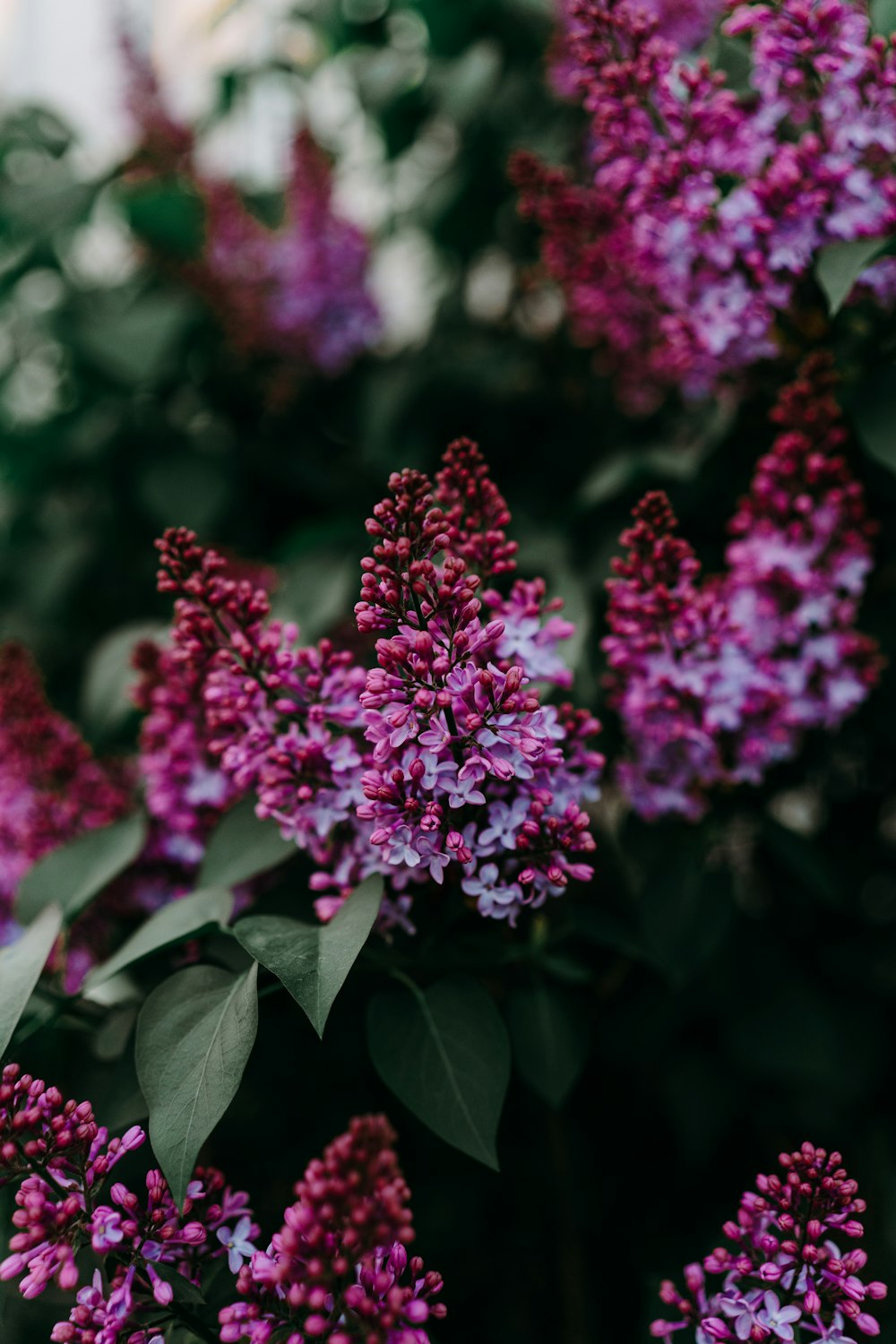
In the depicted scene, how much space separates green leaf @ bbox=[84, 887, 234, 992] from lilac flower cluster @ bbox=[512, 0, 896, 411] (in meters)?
0.61

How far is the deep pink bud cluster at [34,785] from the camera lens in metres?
0.92

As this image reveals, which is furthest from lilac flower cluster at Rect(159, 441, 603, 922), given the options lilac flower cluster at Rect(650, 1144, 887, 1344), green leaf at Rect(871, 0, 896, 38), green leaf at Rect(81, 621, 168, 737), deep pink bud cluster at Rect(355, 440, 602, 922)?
green leaf at Rect(871, 0, 896, 38)

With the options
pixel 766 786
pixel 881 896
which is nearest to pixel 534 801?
pixel 766 786

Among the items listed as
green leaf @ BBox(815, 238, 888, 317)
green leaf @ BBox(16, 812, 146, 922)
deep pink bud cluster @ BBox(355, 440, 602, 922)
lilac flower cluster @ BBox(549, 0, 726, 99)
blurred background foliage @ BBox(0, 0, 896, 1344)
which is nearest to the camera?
deep pink bud cluster @ BBox(355, 440, 602, 922)

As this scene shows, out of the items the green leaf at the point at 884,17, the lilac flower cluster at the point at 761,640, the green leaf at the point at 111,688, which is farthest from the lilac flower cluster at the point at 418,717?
the green leaf at the point at 884,17

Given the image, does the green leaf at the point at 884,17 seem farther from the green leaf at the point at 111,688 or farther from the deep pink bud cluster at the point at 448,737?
the green leaf at the point at 111,688

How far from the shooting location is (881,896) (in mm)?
1261

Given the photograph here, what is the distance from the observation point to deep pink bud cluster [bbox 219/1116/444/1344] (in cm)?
50

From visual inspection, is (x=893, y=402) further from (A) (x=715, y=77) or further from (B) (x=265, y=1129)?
(B) (x=265, y=1129)

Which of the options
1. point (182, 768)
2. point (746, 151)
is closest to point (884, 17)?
point (746, 151)

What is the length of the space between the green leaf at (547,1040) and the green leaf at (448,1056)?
11cm

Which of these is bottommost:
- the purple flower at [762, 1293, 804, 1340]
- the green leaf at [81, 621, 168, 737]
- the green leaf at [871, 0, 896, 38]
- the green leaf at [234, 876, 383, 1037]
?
the purple flower at [762, 1293, 804, 1340]

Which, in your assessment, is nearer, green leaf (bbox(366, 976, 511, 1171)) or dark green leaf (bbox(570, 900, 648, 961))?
green leaf (bbox(366, 976, 511, 1171))

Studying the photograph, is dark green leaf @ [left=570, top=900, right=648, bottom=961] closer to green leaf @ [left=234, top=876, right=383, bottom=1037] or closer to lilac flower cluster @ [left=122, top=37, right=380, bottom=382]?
green leaf @ [left=234, top=876, right=383, bottom=1037]
